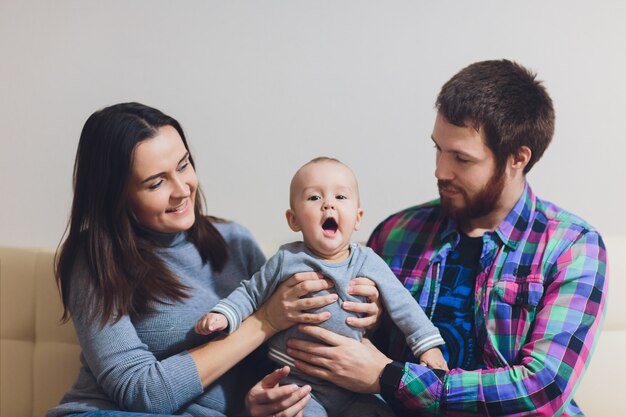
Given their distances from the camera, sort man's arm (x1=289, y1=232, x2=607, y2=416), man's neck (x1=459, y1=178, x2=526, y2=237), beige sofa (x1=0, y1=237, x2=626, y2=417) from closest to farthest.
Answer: man's arm (x1=289, y1=232, x2=607, y2=416) < man's neck (x1=459, y1=178, x2=526, y2=237) < beige sofa (x1=0, y1=237, x2=626, y2=417)

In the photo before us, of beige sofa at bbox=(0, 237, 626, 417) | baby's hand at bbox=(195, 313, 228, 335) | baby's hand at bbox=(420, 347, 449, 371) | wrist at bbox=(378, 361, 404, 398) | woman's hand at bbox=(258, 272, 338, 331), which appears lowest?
beige sofa at bbox=(0, 237, 626, 417)

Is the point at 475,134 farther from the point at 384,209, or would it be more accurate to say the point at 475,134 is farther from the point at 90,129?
the point at 90,129

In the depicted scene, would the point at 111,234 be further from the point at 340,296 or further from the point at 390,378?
the point at 390,378

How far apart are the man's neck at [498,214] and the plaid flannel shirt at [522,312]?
0.02m

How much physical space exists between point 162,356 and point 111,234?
349mm

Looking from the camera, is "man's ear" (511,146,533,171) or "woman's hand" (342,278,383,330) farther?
"man's ear" (511,146,533,171)

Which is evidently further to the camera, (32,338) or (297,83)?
(297,83)

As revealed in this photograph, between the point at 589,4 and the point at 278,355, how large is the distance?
146cm

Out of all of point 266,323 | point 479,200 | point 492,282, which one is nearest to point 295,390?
point 266,323

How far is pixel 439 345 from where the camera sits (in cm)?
184

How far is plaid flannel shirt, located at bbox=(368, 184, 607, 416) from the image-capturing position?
1725 millimetres

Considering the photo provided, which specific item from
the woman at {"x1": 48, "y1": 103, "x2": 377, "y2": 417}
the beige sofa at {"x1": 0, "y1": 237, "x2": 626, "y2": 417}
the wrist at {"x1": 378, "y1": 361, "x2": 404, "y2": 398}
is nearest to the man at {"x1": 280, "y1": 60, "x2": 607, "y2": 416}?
the wrist at {"x1": 378, "y1": 361, "x2": 404, "y2": 398}

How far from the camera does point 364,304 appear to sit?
1.79 m

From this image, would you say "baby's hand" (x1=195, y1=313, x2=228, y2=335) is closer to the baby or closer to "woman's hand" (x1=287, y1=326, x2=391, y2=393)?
the baby
